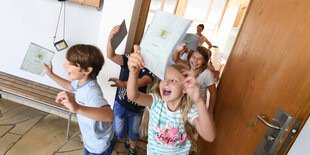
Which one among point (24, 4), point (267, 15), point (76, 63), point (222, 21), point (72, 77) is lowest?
point (72, 77)

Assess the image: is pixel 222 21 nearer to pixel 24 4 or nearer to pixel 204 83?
pixel 204 83

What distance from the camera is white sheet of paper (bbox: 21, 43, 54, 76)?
5.24 feet

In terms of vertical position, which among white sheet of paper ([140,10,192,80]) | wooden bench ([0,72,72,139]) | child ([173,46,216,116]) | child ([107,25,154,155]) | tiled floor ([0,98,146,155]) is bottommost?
tiled floor ([0,98,146,155])

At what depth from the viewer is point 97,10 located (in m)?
2.13

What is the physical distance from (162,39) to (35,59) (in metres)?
1.49

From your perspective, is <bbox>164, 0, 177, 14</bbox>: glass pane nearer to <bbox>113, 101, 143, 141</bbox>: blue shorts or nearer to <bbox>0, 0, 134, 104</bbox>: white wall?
<bbox>0, 0, 134, 104</bbox>: white wall

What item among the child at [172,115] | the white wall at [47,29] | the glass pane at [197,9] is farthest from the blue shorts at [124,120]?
the glass pane at [197,9]

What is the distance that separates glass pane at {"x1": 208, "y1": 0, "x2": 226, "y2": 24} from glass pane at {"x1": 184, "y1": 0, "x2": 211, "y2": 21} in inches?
10.4

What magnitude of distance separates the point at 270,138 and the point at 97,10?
2.15 meters

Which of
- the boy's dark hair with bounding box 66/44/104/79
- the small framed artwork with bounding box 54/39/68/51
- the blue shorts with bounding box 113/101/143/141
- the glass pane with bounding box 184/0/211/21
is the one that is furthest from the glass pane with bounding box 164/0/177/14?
the boy's dark hair with bounding box 66/44/104/79

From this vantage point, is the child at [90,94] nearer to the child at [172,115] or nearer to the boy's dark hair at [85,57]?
the boy's dark hair at [85,57]

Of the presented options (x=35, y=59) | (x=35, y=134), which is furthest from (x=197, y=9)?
(x=35, y=134)

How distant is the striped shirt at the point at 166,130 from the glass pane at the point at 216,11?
718 cm

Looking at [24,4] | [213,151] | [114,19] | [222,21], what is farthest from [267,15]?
[222,21]
